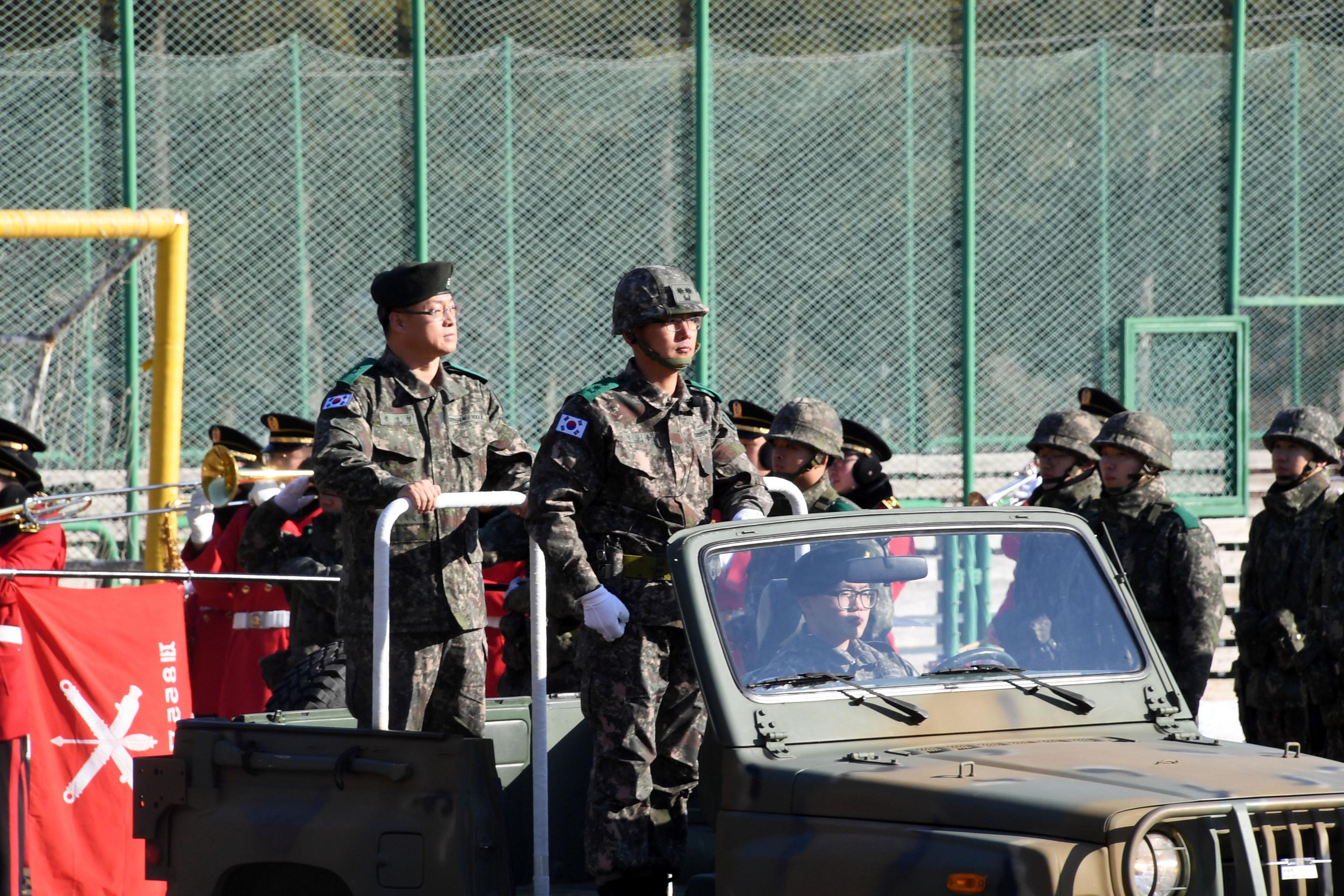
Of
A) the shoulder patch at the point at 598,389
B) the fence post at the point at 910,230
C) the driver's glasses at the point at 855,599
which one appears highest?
the fence post at the point at 910,230

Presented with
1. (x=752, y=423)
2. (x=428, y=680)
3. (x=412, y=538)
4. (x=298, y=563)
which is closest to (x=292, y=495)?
(x=298, y=563)

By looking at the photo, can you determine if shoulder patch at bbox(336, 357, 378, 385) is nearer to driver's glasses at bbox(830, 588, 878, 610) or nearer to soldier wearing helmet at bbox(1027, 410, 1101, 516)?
driver's glasses at bbox(830, 588, 878, 610)

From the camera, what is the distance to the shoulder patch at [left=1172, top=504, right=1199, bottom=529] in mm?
7191

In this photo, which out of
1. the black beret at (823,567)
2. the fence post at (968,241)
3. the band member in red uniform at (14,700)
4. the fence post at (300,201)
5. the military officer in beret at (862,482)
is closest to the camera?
the black beret at (823,567)

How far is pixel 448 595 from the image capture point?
5.28 metres

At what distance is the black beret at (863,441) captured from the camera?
9844 millimetres

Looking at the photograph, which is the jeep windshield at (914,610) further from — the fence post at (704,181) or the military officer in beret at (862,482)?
the fence post at (704,181)

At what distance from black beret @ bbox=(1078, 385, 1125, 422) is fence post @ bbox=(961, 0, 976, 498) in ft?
2.66

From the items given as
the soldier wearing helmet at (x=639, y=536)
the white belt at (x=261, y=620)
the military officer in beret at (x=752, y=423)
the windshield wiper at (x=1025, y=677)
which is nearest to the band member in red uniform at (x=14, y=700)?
the white belt at (x=261, y=620)

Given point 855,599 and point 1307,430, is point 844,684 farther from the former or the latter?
point 1307,430

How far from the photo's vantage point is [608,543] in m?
4.80

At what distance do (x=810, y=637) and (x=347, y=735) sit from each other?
1.18 meters

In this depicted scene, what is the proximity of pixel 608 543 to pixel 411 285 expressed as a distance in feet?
4.07

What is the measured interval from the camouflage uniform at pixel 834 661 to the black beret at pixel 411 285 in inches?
80.1
